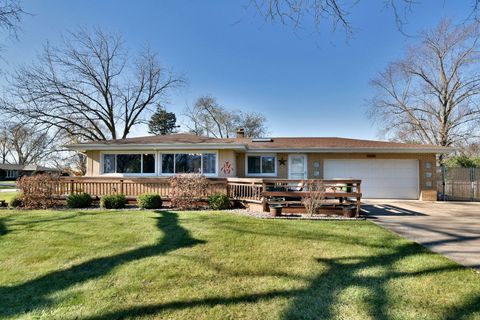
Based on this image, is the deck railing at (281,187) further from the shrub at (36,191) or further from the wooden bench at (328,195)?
the shrub at (36,191)

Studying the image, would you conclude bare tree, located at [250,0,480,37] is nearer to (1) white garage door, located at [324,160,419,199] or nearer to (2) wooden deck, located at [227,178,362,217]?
(2) wooden deck, located at [227,178,362,217]

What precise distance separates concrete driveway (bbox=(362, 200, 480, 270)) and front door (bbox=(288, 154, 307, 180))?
16.1ft

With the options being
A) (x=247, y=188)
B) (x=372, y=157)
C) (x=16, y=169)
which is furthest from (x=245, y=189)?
(x=16, y=169)

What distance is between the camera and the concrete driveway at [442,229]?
4.60 meters

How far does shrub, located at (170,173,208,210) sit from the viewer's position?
950 cm

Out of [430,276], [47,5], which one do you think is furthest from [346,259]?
[47,5]

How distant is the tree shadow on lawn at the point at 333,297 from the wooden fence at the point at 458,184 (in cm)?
1236

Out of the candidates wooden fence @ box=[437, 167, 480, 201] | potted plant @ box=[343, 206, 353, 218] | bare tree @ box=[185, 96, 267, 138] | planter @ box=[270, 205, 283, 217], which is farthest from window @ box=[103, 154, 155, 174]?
bare tree @ box=[185, 96, 267, 138]

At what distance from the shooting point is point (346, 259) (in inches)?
169

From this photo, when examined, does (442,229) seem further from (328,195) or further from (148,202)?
(148,202)

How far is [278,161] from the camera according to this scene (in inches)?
545

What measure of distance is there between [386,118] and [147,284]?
28.5 meters

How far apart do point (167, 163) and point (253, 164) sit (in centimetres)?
462

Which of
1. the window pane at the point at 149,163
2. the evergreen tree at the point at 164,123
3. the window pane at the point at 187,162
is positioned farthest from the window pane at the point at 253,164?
the evergreen tree at the point at 164,123
